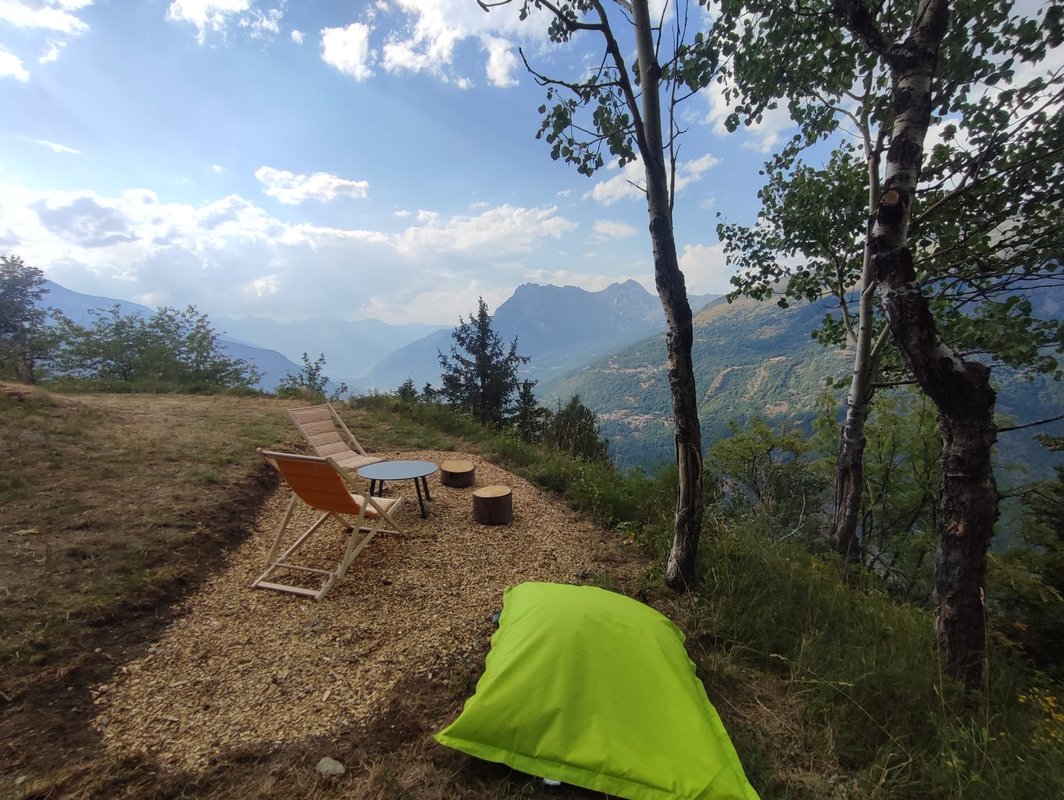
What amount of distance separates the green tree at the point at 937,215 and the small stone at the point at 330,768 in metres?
3.32

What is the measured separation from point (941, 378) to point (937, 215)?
415 centimetres

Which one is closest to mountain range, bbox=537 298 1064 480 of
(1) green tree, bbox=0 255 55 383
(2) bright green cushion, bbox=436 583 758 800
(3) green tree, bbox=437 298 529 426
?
(3) green tree, bbox=437 298 529 426

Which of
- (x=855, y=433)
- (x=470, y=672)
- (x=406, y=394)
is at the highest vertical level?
(x=406, y=394)

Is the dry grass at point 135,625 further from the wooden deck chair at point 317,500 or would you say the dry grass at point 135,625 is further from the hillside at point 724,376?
the hillside at point 724,376

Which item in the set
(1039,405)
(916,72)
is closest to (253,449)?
(916,72)

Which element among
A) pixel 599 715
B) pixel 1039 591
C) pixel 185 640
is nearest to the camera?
pixel 599 715

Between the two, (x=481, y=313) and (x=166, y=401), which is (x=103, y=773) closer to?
(x=166, y=401)

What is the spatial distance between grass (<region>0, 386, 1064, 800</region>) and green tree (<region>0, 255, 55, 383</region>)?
21292 millimetres

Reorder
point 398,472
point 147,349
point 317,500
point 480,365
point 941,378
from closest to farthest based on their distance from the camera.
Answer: point 941,378, point 317,500, point 398,472, point 147,349, point 480,365

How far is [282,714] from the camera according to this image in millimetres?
2303

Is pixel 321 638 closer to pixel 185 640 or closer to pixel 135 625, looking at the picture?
pixel 185 640

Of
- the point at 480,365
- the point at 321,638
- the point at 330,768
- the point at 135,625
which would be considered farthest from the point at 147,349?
the point at 330,768

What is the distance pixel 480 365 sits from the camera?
24.8 meters

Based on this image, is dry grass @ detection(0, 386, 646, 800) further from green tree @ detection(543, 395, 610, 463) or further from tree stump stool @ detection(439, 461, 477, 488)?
green tree @ detection(543, 395, 610, 463)
